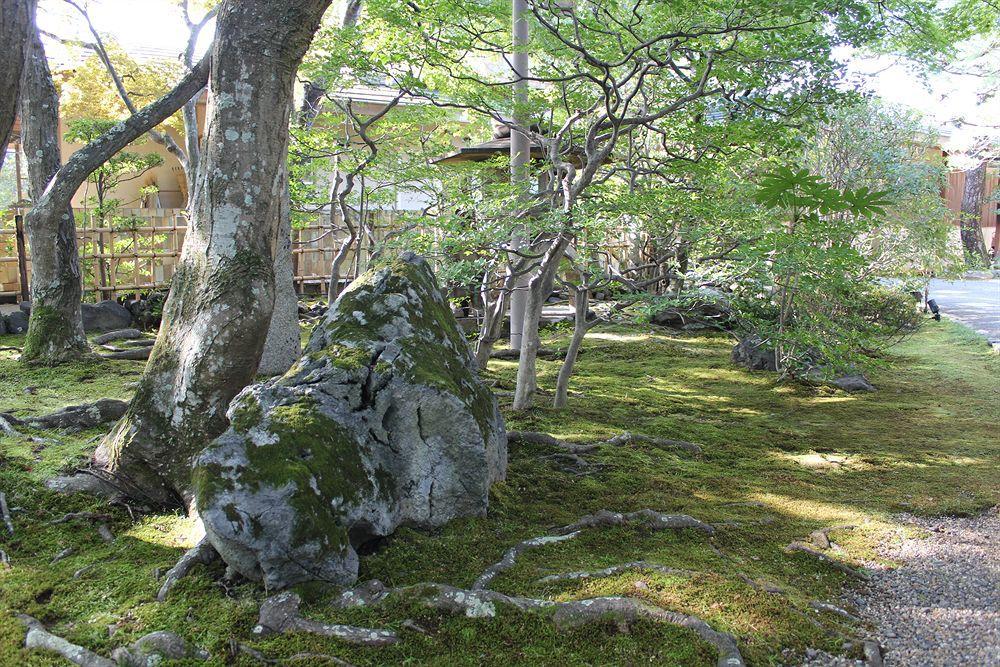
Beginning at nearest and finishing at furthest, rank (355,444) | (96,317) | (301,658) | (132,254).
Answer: (301,658) < (355,444) < (96,317) < (132,254)

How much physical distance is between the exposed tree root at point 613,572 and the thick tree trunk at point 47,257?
7.15 meters

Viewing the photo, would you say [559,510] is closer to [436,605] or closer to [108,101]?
[436,605]

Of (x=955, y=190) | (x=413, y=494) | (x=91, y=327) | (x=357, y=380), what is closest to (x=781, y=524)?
(x=413, y=494)

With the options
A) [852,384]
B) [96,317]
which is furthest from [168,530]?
[96,317]

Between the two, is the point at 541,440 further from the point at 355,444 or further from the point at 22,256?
the point at 22,256

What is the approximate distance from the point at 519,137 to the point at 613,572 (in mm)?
6666

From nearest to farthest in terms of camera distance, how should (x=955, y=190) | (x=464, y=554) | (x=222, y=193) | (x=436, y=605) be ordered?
(x=436, y=605) < (x=464, y=554) < (x=222, y=193) < (x=955, y=190)

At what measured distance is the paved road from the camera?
44.5 ft

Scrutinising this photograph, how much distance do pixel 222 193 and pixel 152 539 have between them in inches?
71.2

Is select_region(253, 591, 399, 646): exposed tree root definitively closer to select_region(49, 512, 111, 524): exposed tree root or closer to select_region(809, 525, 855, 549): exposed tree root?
select_region(49, 512, 111, 524): exposed tree root

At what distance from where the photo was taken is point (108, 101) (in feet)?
48.8

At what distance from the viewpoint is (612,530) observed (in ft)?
13.5

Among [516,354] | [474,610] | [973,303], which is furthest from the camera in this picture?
[973,303]

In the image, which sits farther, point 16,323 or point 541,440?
point 16,323
